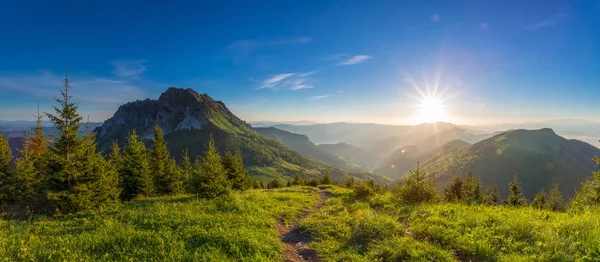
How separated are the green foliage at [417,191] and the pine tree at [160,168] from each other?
3188cm

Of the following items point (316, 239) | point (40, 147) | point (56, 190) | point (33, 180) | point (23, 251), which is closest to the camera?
point (23, 251)

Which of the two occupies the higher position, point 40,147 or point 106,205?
point 40,147

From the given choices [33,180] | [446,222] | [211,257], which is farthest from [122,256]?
[33,180]

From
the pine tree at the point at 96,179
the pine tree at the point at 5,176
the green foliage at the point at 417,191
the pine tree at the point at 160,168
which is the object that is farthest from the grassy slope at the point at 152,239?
the pine tree at the point at 160,168

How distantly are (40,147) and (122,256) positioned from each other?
42225 millimetres

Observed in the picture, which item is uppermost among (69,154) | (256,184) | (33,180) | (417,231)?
(69,154)

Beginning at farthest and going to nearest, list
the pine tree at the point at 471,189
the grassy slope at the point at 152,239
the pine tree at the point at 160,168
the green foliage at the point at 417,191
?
the pine tree at the point at 471,189, the pine tree at the point at 160,168, the green foliage at the point at 417,191, the grassy slope at the point at 152,239

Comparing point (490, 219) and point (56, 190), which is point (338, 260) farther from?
point (56, 190)

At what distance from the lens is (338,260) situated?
810 centimetres

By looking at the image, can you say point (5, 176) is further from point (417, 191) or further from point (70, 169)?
point (417, 191)

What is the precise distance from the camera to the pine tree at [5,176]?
968 inches

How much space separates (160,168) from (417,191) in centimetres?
3300

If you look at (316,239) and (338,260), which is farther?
(316,239)

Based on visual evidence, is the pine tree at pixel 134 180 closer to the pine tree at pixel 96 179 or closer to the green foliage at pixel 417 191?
the pine tree at pixel 96 179
